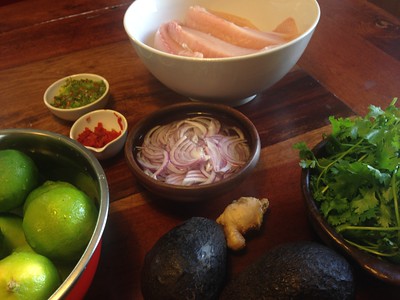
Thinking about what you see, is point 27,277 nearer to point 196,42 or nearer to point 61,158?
point 61,158

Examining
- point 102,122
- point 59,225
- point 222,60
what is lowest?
point 102,122

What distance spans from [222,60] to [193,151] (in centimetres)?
21

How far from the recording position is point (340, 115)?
40.7 inches

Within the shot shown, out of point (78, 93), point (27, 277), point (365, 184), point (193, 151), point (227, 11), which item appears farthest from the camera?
point (227, 11)

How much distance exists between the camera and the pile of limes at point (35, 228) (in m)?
0.58

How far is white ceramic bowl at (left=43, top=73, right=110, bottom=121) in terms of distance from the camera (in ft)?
3.46

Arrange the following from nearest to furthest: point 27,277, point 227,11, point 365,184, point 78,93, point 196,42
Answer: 1. point 27,277
2. point 365,184
3. point 196,42
4. point 78,93
5. point 227,11

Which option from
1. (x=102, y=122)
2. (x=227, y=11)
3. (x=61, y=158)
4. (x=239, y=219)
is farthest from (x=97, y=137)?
(x=227, y=11)

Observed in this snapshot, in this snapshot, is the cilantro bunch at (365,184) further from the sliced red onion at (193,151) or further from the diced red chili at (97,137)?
the diced red chili at (97,137)

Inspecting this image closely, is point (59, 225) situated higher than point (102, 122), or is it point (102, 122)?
point (59, 225)

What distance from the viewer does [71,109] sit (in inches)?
41.3

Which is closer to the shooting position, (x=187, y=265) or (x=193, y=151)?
(x=187, y=265)

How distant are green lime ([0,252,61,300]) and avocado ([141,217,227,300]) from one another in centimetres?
15

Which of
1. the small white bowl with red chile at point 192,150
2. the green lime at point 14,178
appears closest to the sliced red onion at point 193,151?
the small white bowl with red chile at point 192,150
